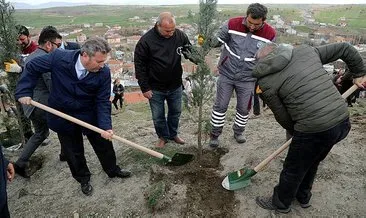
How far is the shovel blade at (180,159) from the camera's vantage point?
4.36 m

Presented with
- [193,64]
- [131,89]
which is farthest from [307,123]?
[131,89]

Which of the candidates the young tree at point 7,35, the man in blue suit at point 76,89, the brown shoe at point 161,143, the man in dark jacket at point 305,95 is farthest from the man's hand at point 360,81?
the young tree at point 7,35

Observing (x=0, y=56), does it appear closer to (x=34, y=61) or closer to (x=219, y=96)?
(x=34, y=61)

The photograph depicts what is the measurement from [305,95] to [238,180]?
1.66m

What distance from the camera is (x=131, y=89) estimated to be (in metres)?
36.7

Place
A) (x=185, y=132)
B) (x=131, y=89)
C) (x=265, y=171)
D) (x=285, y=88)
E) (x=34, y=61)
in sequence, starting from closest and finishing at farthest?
1. (x=285, y=88)
2. (x=34, y=61)
3. (x=265, y=171)
4. (x=185, y=132)
5. (x=131, y=89)

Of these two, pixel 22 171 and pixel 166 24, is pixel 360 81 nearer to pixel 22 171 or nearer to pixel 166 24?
pixel 166 24

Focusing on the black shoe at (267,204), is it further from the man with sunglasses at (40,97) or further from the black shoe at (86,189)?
the man with sunglasses at (40,97)

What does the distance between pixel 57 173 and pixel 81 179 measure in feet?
2.68

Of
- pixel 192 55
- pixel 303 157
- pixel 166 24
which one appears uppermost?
pixel 166 24

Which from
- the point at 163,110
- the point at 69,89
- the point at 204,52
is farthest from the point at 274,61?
the point at 163,110

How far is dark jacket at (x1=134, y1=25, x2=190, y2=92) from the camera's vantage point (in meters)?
4.43

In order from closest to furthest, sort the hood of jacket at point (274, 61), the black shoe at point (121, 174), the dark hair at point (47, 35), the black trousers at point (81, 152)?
the hood of jacket at point (274, 61), the black trousers at point (81, 152), the dark hair at point (47, 35), the black shoe at point (121, 174)

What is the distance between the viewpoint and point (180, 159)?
4.43 meters
